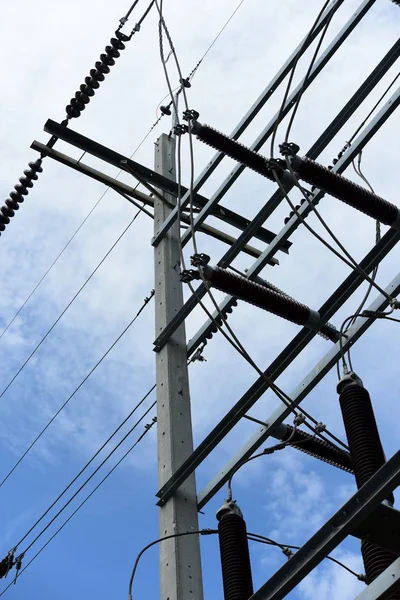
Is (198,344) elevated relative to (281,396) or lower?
elevated

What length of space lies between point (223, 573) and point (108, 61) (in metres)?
5.28

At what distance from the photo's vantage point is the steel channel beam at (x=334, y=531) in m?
3.62

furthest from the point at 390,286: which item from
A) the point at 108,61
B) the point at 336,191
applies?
the point at 108,61

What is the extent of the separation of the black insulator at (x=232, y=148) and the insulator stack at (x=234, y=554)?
234cm

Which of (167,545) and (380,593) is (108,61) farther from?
(380,593)

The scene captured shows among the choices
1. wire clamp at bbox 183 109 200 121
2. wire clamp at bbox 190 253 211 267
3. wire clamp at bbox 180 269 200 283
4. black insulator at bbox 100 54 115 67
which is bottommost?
wire clamp at bbox 190 253 211 267

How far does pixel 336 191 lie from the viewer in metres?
5.30

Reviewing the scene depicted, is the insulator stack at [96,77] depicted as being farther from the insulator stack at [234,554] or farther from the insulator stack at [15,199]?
the insulator stack at [234,554]

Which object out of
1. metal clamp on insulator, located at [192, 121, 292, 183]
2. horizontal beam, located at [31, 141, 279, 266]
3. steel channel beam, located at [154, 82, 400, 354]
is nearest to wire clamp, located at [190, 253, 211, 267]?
steel channel beam, located at [154, 82, 400, 354]

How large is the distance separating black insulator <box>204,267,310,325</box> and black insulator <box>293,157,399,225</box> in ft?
2.09

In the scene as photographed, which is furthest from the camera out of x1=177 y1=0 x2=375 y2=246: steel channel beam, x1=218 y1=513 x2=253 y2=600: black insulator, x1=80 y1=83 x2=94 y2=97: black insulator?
x1=80 y1=83 x2=94 y2=97: black insulator

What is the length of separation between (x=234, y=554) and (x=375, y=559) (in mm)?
859

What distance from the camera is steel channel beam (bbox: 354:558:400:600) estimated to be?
3531 mm

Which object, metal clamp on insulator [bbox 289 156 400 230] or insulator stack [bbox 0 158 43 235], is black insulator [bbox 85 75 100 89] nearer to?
insulator stack [bbox 0 158 43 235]
